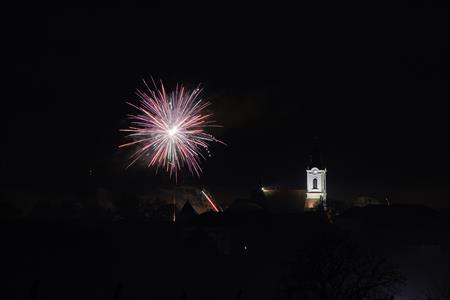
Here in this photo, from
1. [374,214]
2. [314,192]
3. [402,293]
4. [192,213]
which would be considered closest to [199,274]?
[402,293]

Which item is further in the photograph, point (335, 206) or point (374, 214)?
point (335, 206)

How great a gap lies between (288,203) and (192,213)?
1989 inches

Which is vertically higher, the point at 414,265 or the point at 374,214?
the point at 374,214

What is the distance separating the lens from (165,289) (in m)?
62.3

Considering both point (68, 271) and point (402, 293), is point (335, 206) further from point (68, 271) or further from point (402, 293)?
point (68, 271)

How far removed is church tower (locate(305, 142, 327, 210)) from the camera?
17116 centimetres

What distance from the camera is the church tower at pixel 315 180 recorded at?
562ft

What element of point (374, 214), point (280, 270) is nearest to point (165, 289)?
point (280, 270)

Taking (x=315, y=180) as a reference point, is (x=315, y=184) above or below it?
below

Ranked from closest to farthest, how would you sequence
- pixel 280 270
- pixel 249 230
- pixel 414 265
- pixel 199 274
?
1. pixel 199 274
2. pixel 280 270
3. pixel 414 265
4. pixel 249 230

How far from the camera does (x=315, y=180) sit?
173 metres

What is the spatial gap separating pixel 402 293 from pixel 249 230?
3761cm

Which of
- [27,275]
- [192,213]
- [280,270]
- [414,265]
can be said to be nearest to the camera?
[27,275]

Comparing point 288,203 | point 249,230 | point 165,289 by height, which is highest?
point 288,203
